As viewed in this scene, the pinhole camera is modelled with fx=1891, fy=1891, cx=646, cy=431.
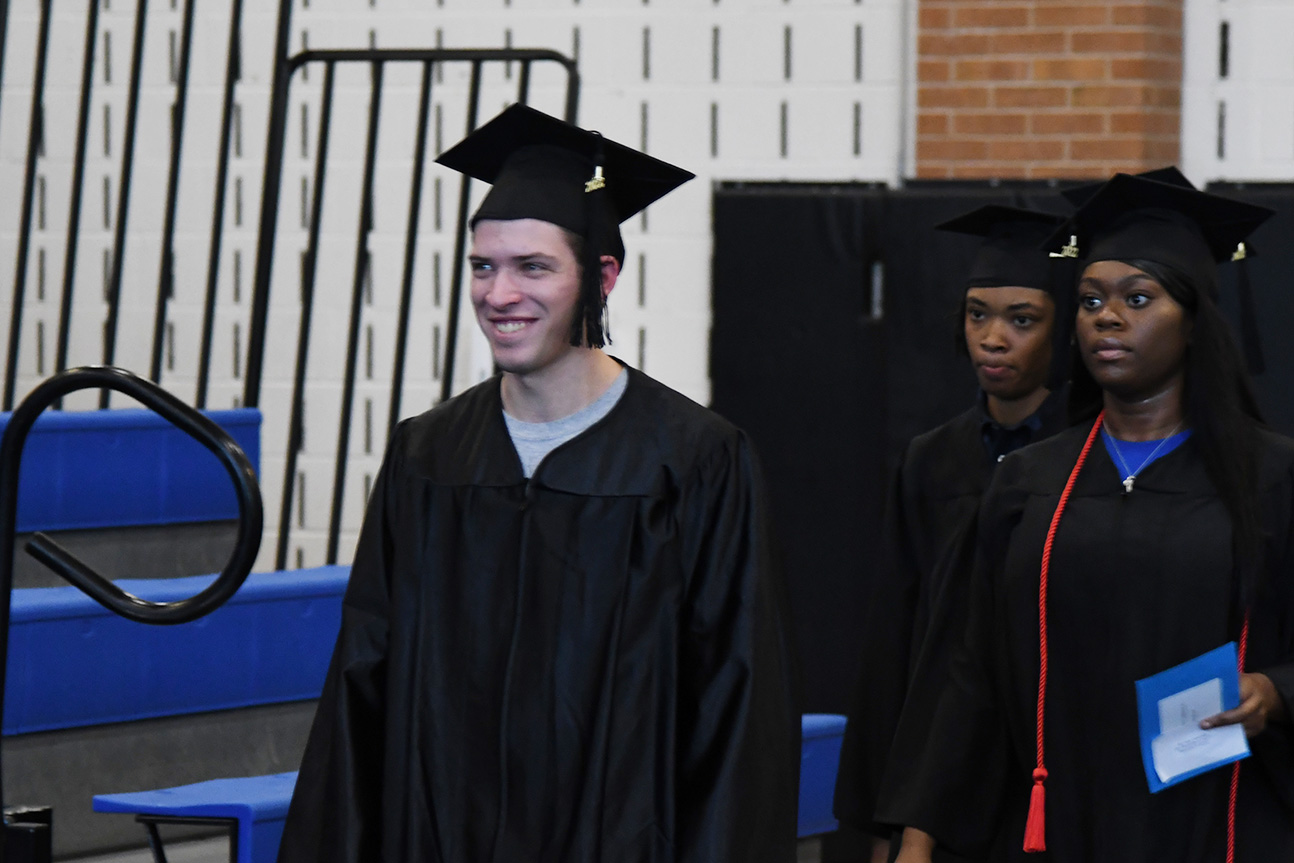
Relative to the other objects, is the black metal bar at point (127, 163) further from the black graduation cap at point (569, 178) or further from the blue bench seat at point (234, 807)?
the black graduation cap at point (569, 178)

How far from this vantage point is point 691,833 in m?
2.62

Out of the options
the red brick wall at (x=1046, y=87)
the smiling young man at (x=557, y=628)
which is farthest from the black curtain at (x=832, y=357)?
the smiling young man at (x=557, y=628)

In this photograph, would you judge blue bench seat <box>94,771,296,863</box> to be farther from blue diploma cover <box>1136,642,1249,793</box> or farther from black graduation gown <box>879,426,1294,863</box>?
blue diploma cover <box>1136,642,1249,793</box>

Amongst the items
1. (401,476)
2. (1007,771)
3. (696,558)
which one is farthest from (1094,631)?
(401,476)

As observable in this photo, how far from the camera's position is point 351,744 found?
2.72 m

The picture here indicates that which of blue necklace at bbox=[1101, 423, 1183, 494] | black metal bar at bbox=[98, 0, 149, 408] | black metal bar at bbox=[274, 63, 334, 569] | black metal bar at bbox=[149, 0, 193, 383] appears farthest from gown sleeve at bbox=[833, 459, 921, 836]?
black metal bar at bbox=[98, 0, 149, 408]

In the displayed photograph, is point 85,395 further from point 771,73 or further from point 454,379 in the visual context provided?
point 771,73

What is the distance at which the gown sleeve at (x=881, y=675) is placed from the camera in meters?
3.91

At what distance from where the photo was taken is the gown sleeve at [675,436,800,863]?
103 inches

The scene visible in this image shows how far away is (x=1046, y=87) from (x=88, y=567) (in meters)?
3.60

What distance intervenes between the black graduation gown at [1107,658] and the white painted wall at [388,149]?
107 inches

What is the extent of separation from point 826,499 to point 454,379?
48.5 inches

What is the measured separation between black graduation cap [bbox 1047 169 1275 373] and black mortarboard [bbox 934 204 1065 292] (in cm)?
80

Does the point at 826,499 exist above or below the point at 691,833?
above
